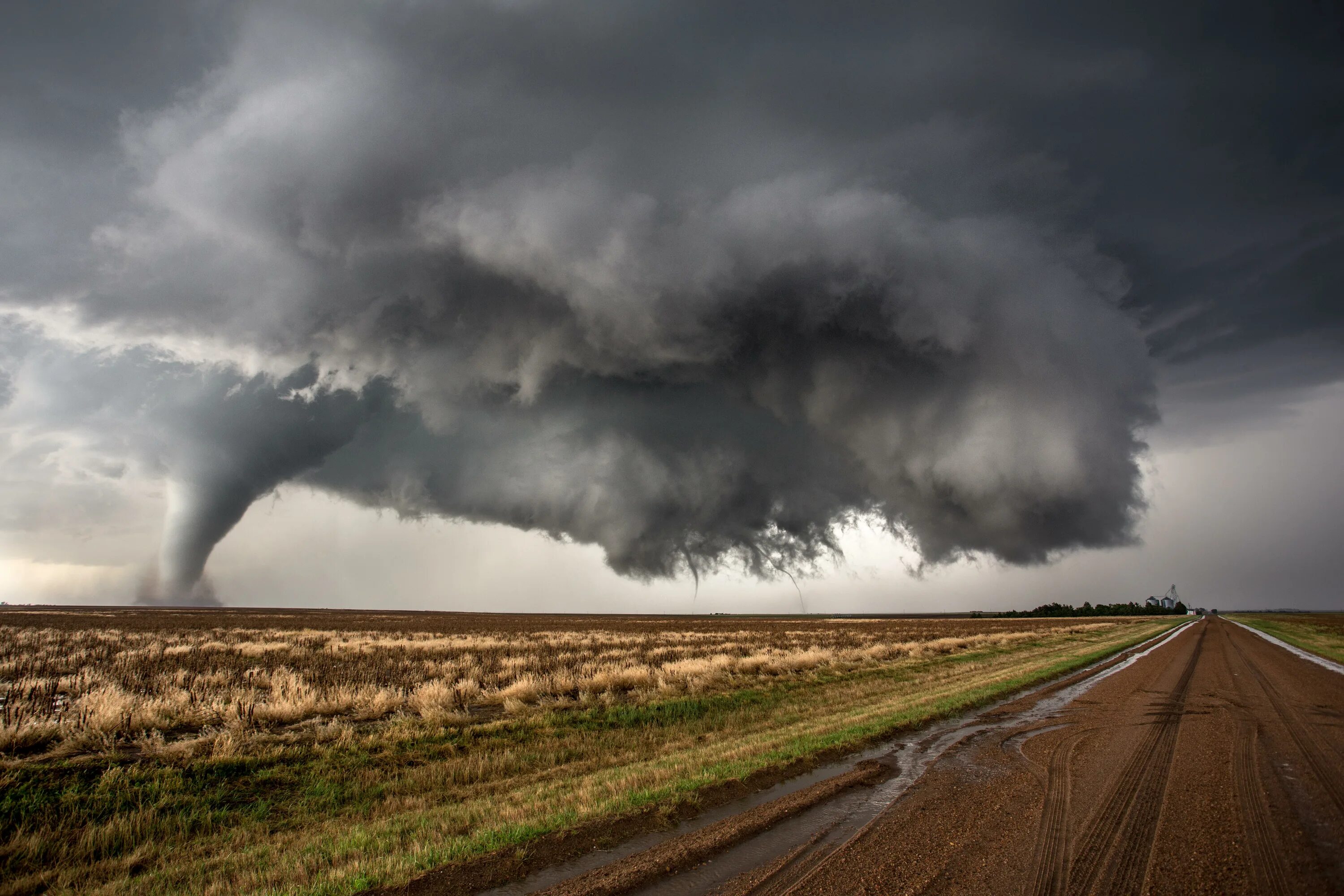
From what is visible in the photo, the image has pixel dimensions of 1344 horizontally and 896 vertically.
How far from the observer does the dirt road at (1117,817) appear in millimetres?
5539

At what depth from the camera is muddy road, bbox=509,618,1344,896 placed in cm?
559

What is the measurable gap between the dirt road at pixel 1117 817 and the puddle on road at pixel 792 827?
26 cm

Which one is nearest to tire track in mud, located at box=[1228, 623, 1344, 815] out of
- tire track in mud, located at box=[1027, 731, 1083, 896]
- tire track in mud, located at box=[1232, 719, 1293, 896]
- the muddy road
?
the muddy road

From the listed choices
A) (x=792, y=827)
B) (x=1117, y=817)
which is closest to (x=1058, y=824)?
(x=1117, y=817)

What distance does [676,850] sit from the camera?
21.6 feet

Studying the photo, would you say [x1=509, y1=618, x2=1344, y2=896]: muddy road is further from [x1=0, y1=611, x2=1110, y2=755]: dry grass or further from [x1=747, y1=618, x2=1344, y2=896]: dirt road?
[x1=0, y1=611, x2=1110, y2=755]: dry grass

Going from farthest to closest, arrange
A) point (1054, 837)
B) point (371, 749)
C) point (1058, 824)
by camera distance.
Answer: point (371, 749), point (1058, 824), point (1054, 837)

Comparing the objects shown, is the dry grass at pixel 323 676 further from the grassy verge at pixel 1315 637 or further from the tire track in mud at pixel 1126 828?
the grassy verge at pixel 1315 637

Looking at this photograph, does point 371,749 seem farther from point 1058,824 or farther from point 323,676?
point 1058,824

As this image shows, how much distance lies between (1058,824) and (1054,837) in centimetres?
49

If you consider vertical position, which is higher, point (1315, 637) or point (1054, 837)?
point (1054, 837)

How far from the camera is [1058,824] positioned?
22.6ft

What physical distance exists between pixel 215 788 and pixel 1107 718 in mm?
17086

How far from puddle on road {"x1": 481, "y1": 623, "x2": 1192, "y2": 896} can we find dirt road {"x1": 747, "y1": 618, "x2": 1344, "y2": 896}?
0.85ft
